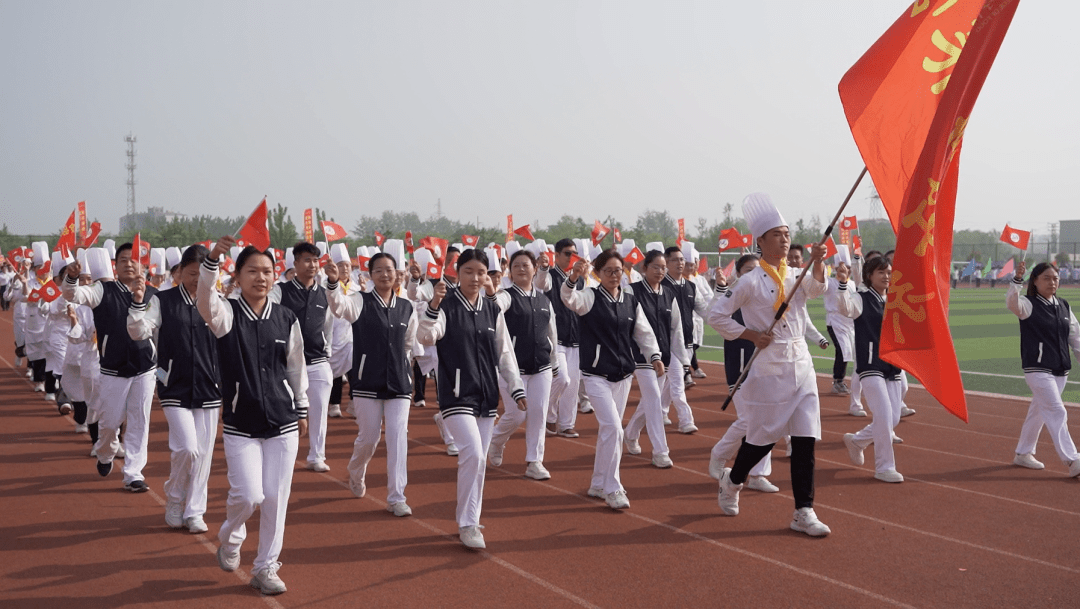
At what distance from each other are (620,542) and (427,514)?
1.68m

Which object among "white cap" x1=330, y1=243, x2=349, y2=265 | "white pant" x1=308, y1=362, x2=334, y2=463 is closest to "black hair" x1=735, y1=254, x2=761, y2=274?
"white cap" x1=330, y1=243, x2=349, y2=265

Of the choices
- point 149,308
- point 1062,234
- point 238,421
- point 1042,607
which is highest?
point 1062,234

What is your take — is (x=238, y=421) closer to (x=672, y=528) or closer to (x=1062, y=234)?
(x=672, y=528)

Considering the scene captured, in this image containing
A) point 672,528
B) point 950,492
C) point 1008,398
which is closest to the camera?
point 672,528

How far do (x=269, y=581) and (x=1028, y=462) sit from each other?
731 cm

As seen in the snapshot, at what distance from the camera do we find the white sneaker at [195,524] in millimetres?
6434

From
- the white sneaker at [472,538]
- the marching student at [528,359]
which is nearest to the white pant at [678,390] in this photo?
the marching student at [528,359]

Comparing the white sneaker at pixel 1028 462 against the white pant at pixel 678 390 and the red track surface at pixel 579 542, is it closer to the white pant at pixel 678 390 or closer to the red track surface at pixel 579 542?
the red track surface at pixel 579 542

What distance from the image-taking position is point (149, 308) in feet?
22.0

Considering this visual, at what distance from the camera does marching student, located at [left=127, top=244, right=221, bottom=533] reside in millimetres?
6492

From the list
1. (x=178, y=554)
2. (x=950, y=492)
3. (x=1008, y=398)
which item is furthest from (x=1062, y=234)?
(x=178, y=554)

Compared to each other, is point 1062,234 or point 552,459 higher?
point 1062,234

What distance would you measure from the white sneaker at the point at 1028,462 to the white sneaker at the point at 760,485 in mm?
2800

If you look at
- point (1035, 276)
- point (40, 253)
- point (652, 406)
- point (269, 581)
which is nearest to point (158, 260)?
point (40, 253)
